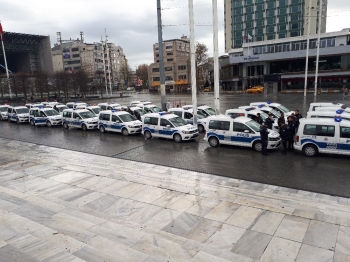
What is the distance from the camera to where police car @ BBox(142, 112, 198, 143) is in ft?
53.9

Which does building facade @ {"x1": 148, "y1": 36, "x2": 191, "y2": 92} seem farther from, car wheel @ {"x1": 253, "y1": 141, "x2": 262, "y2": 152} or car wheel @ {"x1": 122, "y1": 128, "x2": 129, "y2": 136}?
car wheel @ {"x1": 253, "y1": 141, "x2": 262, "y2": 152}

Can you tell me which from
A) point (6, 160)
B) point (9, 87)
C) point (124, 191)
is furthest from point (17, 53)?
point (124, 191)

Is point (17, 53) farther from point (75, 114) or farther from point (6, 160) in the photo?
point (6, 160)

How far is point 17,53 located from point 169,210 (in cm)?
9745

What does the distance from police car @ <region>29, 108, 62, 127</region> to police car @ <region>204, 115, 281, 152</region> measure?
1535 centimetres

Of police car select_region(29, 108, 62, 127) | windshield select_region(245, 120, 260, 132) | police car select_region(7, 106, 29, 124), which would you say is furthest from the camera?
police car select_region(7, 106, 29, 124)

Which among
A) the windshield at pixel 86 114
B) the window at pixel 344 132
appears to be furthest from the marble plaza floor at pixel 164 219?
the windshield at pixel 86 114

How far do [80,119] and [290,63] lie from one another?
54.4 metres

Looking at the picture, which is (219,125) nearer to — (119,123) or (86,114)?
(119,123)

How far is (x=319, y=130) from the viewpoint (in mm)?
12250

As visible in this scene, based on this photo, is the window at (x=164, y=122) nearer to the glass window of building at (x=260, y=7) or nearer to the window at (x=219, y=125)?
the window at (x=219, y=125)

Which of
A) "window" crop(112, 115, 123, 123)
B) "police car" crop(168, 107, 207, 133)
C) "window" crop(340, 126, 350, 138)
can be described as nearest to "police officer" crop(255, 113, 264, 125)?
"police car" crop(168, 107, 207, 133)

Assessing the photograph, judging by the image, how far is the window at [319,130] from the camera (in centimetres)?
1202

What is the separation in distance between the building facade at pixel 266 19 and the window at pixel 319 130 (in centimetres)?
7032
